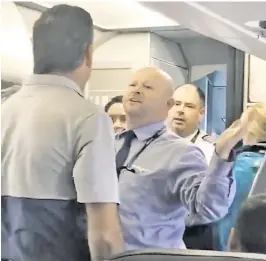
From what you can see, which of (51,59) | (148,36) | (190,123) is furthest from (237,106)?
(51,59)

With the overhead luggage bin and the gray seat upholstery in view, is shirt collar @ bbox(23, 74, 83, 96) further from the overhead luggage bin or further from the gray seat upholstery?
the gray seat upholstery

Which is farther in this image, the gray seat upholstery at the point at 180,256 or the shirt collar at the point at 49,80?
Answer: the shirt collar at the point at 49,80

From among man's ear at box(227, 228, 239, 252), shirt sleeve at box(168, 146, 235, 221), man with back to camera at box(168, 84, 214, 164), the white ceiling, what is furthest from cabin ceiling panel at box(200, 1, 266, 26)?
man's ear at box(227, 228, 239, 252)

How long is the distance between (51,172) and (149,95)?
0.73 feet

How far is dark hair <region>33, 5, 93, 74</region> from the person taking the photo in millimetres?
933

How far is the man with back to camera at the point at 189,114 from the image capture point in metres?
0.99

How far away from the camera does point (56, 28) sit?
3.05 feet

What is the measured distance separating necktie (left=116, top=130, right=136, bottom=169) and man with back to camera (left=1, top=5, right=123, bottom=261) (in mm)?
26

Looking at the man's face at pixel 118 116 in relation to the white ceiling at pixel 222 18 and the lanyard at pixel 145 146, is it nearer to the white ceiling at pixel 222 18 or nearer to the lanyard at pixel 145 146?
the lanyard at pixel 145 146

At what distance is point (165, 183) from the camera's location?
0.95 m

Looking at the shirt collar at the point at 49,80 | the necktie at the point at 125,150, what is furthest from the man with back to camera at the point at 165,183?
the shirt collar at the point at 49,80

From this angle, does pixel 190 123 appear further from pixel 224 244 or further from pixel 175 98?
pixel 224 244

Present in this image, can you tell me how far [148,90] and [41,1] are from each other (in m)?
0.24

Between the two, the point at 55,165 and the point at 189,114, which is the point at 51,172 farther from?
the point at 189,114
